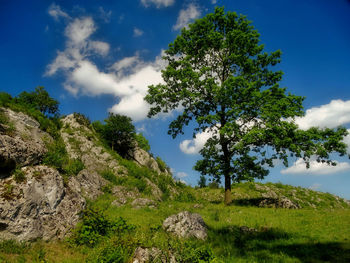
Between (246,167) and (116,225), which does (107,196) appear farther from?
(246,167)

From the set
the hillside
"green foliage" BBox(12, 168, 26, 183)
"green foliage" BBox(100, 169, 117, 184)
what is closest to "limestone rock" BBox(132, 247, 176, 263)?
the hillside

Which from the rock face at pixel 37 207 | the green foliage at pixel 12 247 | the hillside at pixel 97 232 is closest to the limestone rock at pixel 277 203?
the hillside at pixel 97 232

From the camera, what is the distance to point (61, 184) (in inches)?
383

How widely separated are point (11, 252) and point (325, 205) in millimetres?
33256

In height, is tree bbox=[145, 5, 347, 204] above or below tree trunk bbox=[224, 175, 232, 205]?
above

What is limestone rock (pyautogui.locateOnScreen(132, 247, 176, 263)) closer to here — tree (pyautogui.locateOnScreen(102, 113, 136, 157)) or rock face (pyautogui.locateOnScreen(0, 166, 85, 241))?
rock face (pyautogui.locateOnScreen(0, 166, 85, 241))

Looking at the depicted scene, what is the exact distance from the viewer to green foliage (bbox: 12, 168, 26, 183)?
8266 millimetres

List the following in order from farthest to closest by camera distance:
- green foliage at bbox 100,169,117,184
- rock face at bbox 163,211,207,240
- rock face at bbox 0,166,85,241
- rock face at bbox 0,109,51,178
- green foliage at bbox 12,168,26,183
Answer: green foliage at bbox 100,169,117,184 < rock face at bbox 163,211,207,240 < rock face at bbox 0,109,51,178 < green foliage at bbox 12,168,26,183 < rock face at bbox 0,166,85,241

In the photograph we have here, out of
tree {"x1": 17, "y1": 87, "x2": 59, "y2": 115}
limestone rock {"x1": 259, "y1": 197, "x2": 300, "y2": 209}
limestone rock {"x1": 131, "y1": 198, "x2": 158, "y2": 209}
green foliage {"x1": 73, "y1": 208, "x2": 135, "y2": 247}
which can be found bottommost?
green foliage {"x1": 73, "y1": 208, "x2": 135, "y2": 247}

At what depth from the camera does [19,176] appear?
27.6 ft

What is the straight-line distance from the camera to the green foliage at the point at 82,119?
34500 mm

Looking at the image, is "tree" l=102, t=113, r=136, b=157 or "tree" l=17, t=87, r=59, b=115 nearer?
"tree" l=102, t=113, r=136, b=157

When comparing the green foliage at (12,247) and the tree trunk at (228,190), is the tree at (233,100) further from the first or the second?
the green foliage at (12,247)

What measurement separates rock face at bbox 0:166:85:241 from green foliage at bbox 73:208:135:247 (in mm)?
634
